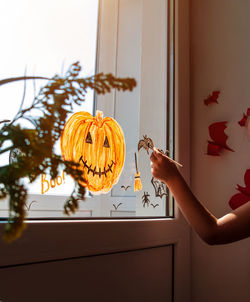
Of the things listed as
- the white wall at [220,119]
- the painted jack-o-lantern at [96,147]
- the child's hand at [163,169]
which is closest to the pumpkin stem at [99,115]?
the painted jack-o-lantern at [96,147]

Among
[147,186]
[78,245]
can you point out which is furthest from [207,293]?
[78,245]

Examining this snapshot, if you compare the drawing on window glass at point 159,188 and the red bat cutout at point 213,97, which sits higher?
the red bat cutout at point 213,97

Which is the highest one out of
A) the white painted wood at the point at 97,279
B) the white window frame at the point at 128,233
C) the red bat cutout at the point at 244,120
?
the red bat cutout at the point at 244,120

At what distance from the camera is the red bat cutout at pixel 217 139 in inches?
45.1

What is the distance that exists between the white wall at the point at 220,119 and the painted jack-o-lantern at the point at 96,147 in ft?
1.50

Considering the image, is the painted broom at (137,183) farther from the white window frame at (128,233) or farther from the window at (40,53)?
the window at (40,53)

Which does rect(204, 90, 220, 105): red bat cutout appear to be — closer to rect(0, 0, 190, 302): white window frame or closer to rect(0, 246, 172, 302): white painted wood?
rect(0, 0, 190, 302): white window frame

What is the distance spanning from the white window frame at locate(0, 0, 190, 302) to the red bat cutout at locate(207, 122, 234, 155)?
3.7 inches

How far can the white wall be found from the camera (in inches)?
42.5

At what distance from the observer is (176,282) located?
105cm

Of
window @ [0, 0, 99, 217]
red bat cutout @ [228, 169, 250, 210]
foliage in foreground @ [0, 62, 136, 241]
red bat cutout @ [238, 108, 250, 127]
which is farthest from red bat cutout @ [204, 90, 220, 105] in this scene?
foliage in foreground @ [0, 62, 136, 241]

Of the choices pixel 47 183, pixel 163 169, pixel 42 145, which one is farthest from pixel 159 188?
pixel 42 145

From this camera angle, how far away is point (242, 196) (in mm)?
1066

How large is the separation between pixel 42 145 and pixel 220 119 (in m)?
0.99
